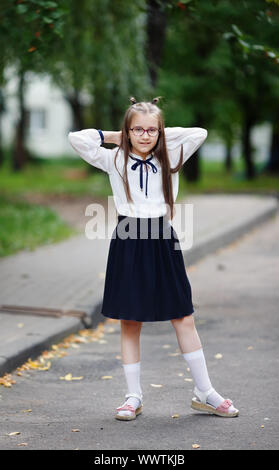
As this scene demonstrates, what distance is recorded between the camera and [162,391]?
16.8ft

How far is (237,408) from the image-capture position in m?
4.71

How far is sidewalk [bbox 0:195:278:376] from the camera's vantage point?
6.12 metres

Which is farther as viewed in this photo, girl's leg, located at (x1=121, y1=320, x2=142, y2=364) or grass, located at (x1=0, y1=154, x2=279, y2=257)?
grass, located at (x1=0, y1=154, x2=279, y2=257)

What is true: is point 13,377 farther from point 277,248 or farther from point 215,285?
point 277,248

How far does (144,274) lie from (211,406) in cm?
84

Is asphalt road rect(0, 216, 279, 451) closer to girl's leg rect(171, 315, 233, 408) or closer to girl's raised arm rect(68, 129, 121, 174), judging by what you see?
girl's leg rect(171, 315, 233, 408)

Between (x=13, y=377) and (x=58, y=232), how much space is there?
761 cm

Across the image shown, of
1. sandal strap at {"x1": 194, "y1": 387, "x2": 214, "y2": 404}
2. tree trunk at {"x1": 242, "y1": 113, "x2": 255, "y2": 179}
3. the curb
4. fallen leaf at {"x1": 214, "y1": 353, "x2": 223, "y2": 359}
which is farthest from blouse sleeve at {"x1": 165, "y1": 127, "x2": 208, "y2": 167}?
tree trunk at {"x1": 242, "y1": 113, "x2": 255, "y2": 179}

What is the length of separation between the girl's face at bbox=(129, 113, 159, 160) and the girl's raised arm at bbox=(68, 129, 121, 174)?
126 millimetres

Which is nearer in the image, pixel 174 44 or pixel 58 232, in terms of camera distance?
pixel 58 232

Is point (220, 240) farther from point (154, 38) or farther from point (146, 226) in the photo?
point (146, 226)

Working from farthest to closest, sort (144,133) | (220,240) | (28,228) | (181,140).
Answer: (28,228)
(220,240)
(181,140)
(144,133)

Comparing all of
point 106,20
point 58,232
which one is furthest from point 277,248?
point 106,20

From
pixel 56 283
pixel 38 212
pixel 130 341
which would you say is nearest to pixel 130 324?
pixel 130 341
